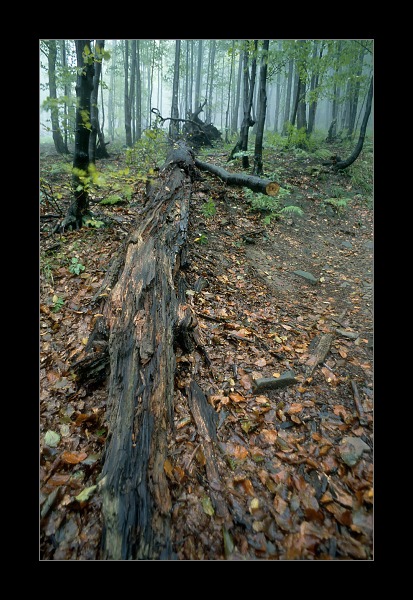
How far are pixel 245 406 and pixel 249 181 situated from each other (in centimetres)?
679

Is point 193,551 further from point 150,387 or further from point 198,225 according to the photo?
point 198,225

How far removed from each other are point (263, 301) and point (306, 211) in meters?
5.29

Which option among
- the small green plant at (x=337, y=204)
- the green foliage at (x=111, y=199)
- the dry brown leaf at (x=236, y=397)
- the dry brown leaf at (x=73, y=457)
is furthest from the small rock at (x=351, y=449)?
the small green plant at (x=337, y=204)

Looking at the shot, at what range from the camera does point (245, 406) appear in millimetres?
2953

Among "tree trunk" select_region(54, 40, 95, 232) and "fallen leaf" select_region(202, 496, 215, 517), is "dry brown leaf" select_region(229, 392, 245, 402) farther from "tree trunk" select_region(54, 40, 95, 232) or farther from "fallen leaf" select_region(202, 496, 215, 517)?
"tree trunk" select_region(54, 40, 95, 232)

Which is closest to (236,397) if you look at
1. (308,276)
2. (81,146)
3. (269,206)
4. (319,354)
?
(319,354)

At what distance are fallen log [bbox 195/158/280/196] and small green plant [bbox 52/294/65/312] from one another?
225 inches

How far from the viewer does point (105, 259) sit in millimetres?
5117

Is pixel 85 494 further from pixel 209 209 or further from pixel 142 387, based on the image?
pixel 209 209

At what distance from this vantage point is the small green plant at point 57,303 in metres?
4.09

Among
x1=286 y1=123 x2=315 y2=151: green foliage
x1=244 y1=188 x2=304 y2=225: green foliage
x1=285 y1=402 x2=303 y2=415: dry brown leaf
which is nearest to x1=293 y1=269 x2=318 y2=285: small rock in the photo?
x1=244 y1=188 x2=304 y2=225: green foliage

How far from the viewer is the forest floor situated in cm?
196

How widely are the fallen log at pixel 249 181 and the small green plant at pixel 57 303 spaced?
572 centimetres
